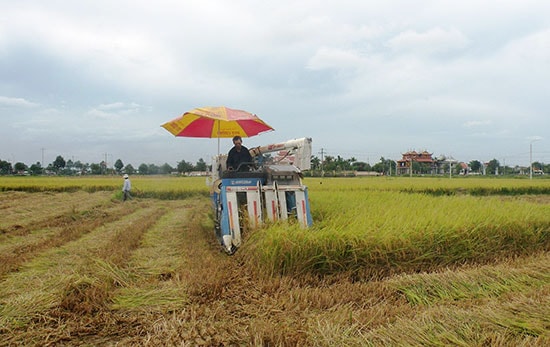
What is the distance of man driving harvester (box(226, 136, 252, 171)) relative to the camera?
6.44 m

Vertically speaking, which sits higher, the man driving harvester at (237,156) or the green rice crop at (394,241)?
the man driving harvester at (237,156)

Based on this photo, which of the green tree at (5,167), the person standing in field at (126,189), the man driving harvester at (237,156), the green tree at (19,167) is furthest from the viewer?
the green tree at (19,167)

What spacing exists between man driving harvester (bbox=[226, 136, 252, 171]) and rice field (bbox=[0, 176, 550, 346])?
1.37 metres

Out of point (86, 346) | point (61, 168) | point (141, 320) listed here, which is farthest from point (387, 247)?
point (61, 168)

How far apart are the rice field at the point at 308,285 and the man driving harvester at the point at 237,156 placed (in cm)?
137

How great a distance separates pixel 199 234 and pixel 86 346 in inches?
163

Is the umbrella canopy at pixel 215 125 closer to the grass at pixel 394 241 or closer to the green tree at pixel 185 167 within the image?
the grass at pixel 394 241

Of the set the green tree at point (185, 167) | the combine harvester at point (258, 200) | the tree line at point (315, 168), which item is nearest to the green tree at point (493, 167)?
the tree line at point (315, 168)

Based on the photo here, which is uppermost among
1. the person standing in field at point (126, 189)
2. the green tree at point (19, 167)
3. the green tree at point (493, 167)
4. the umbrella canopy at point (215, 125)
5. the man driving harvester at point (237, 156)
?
the green tree at point (19, 167)

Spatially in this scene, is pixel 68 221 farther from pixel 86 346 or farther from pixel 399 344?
pixel 399 344

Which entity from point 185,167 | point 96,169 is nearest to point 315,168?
point 185,167

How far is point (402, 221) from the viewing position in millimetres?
4660

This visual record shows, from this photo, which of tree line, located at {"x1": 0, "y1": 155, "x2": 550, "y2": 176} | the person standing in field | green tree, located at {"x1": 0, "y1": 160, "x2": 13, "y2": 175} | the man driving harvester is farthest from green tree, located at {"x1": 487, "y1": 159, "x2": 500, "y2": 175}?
green tree, located at {"x1": 0, "y1": 160, "x2": 13, "y2": 175}

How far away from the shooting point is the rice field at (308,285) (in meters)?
2.53
